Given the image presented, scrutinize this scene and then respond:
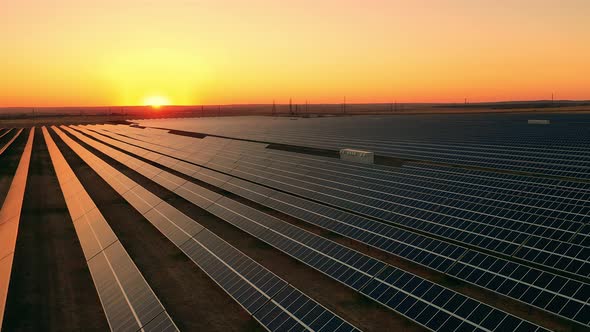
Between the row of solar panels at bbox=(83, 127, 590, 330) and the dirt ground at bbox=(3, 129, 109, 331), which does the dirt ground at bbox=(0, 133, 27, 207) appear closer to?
the dirt ground at bbox=(3, 129, 109, 331)

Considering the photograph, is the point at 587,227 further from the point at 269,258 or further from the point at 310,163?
the point at 310,163

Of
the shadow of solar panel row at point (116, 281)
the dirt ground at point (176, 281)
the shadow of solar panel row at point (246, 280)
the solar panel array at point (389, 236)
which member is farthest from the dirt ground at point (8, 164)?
the shadow of solar panel row at point (246, 280)

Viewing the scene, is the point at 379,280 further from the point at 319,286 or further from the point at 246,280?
the point at 246,280

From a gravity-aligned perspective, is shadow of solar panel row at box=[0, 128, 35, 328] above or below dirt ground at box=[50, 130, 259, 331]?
above

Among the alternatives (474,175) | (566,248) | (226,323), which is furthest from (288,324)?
(474,175)

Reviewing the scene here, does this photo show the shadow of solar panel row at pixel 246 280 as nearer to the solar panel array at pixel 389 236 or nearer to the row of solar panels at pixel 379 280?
the solar panel array at pixel 389 236

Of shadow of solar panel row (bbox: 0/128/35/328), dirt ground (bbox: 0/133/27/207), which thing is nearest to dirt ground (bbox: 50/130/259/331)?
shadow of solar panel row (bbox: 0/128/35/328)

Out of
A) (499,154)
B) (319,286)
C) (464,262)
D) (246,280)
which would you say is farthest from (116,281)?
(499,154)
